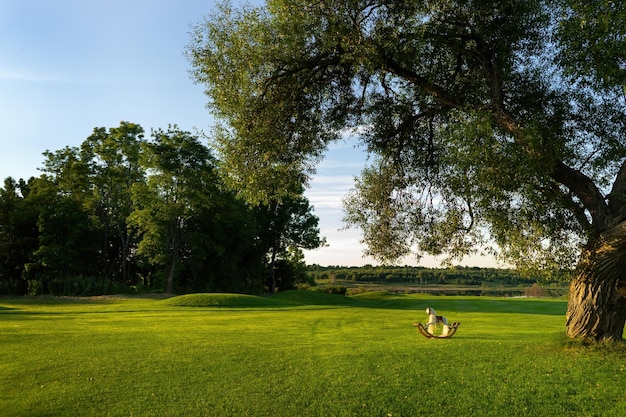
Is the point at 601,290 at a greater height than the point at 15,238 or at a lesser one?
lesser

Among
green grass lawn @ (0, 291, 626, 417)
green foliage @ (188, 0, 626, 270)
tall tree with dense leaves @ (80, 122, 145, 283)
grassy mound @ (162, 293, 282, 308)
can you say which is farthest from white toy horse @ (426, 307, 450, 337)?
tall tree with dense leaves @ (80, 122, 145, 283)

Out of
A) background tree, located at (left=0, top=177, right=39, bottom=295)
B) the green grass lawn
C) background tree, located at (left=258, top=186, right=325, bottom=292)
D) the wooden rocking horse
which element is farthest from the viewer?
background tree, located at (left=258, top=186, right=325, bottom=292)

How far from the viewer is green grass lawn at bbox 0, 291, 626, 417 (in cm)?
861

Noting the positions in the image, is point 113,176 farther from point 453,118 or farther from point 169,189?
point 453,118

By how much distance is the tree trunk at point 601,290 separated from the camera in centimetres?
1123

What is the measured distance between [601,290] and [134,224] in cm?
4397

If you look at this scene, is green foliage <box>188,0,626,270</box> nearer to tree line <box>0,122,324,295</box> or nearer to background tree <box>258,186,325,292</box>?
tree line <box>0,122,324,295</box>

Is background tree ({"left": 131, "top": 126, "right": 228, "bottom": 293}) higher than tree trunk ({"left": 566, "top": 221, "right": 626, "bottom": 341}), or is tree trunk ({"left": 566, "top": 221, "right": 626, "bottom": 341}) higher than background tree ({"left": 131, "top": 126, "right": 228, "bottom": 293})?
background tree ({"left": 131, "top": 126, "right": 228, "bottom": 293})

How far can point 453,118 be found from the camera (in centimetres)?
1204

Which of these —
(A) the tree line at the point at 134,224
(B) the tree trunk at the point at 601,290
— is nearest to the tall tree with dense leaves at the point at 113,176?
(A) the tree line at the point at 134,224

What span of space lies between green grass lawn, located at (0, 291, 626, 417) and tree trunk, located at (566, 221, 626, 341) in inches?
19.3

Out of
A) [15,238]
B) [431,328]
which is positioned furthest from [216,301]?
[15,238]

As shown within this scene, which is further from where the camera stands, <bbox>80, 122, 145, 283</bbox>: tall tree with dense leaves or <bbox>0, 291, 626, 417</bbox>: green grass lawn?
<bbox>80, 122, 145, 283</bbox>: tall tree with dense leaves

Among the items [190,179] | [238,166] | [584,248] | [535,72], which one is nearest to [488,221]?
[584,248]
